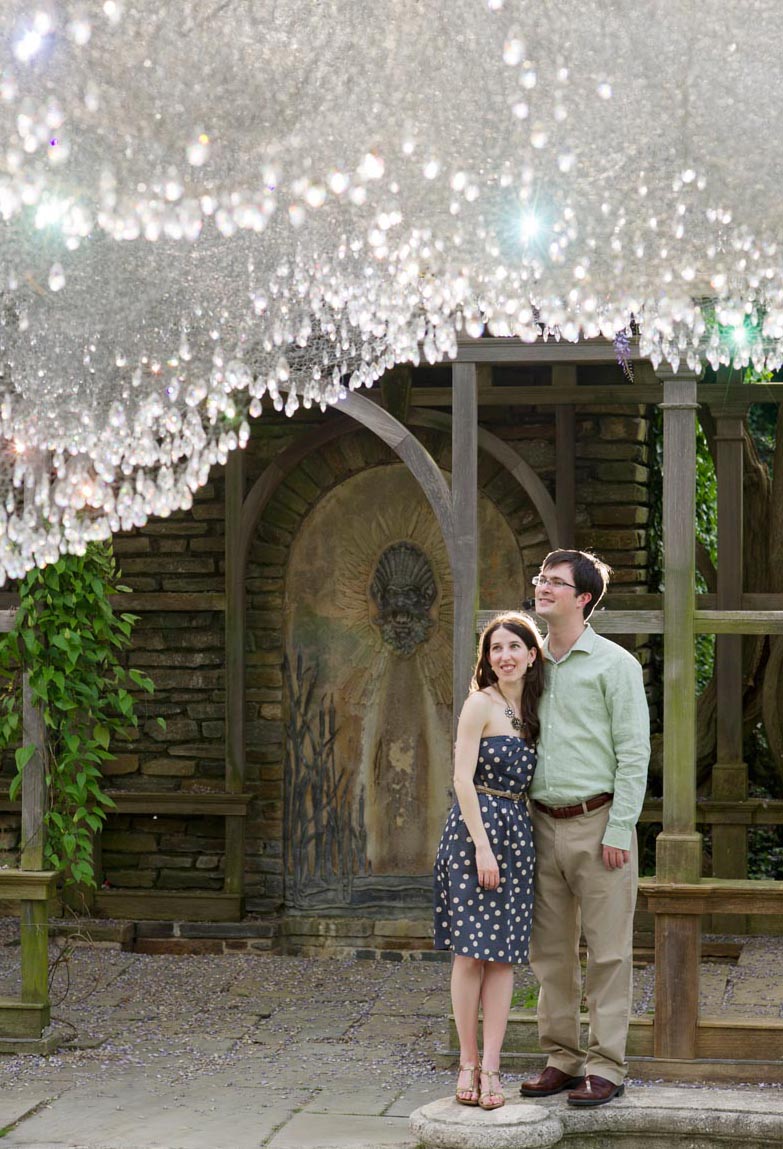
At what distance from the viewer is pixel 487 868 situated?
4305 millimetres

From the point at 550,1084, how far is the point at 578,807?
81cm

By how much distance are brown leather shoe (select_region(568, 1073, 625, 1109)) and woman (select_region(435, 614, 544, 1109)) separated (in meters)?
0.21

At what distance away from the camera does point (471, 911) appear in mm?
4344

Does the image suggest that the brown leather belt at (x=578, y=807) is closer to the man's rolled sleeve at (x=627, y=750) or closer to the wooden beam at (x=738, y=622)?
the man's rolled sleeve at (x=627, y=750)

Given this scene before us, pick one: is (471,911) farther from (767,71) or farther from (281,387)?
(767,71)

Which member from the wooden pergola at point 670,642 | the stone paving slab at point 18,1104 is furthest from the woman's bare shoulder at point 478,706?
the stone paving slab at point 18,1104

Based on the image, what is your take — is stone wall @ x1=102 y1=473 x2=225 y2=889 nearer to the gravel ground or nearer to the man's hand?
the gravel ground

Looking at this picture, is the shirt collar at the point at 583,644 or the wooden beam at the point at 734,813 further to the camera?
the wooden beam at the point at 734,813

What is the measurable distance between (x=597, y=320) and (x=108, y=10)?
143 centimetres

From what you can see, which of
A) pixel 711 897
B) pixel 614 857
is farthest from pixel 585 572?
pixel 711 897

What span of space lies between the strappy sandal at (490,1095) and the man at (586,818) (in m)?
0.16

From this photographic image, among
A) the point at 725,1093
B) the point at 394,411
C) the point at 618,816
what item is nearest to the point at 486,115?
the point at 618,816

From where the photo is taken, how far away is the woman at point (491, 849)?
14.2 ft

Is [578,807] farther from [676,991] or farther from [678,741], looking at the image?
[676,991]
